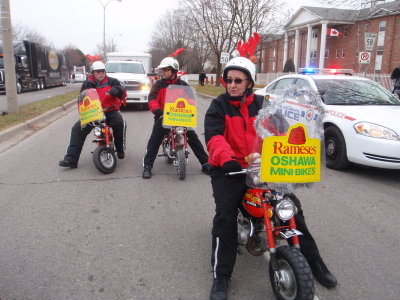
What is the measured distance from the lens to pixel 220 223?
298cm

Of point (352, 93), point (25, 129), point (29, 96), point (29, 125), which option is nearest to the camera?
point (352, 93)

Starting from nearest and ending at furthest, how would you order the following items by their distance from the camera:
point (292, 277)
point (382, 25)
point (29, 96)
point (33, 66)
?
1. point (292, 277)
2. point (29, 96)
3. point (33, 66)
4. point (382, 25)

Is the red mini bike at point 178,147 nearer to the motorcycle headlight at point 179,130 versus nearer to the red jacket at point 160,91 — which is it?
the motorcycle headlight at point 179,130

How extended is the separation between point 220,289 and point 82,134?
456 centimetres

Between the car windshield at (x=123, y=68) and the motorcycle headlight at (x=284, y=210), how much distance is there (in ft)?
49.8

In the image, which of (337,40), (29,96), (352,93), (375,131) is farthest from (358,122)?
(337,40)

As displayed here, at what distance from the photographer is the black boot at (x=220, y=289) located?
2.85 metres

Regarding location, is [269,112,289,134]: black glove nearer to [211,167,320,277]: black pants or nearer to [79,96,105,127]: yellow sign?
[211,167,320,277]: black pants

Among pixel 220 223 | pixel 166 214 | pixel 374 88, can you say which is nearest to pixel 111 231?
pixel 166 214

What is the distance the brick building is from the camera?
39.8 meters

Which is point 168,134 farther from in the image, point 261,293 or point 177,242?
point 261,293

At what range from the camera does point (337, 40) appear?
49.2m

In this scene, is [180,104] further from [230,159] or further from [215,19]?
[215,19]

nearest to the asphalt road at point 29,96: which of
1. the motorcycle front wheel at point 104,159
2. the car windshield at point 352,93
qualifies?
the motorcycle front wheel at point 104,159
